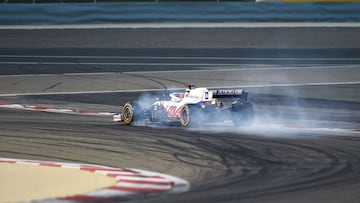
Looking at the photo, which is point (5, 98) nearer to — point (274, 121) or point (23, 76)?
point (23, 76)

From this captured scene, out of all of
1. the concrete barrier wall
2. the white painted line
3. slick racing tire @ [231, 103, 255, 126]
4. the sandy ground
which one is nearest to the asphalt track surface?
slick racing tire @ [231, 103, 255, 126]

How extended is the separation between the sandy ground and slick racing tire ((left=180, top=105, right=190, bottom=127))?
512 centimetres

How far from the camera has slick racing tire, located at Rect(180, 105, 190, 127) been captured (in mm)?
17672

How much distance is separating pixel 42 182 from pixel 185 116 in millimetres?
6447

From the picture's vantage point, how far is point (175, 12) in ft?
132

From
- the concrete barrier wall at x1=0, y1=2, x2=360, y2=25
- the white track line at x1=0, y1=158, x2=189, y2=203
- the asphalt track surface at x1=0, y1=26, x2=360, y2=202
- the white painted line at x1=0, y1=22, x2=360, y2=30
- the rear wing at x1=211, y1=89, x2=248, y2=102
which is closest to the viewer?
the white track line at x1=0, y1=158, x2=189, y2=203

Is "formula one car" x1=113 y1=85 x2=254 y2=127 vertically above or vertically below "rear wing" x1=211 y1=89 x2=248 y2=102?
below

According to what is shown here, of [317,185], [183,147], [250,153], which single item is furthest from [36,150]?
[317,185]

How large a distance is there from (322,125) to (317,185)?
706 cm

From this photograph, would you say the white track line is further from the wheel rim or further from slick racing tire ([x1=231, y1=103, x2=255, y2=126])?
slick racing tire ([x1=231, y1=103, x2=255, y2=126])

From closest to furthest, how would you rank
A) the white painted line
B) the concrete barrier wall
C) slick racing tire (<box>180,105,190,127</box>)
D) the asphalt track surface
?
the asphalt track surface → slick racing tire (<box>180,105,190,127</box>) → the white painted line → the concrete barrier wall

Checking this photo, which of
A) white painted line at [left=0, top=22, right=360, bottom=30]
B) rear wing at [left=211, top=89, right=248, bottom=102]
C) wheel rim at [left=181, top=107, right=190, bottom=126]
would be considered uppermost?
white painted line at [left=0, top=22, right=360, bottom=30]

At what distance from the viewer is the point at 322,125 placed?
18.5 metres

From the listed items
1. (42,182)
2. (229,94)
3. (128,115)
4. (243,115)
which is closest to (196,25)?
(128,115)
